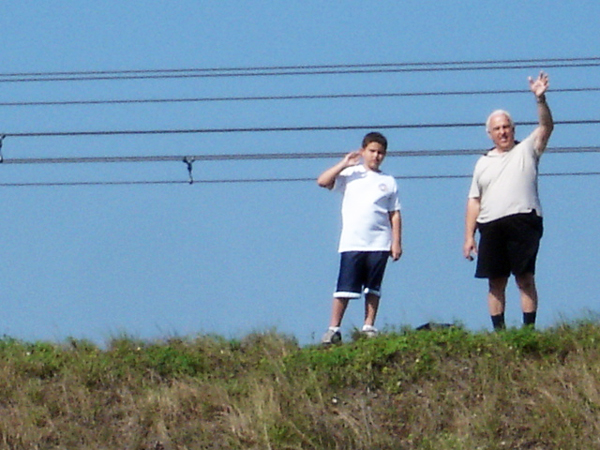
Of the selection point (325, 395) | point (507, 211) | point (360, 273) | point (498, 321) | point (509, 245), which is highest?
point (507, 211)

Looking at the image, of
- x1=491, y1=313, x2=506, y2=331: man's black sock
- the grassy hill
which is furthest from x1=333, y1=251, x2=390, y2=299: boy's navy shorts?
x1=491, y1=313, x2=506, y2=331: man's black sock

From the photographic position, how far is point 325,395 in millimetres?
8680

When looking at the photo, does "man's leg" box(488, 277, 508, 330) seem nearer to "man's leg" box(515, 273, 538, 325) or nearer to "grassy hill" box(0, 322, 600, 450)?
"man's leg" box(515, 273, 538, 325)

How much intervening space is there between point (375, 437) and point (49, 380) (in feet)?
7.89

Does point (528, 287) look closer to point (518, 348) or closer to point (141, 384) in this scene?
point (518, 348)

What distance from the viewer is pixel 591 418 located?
8250 mm

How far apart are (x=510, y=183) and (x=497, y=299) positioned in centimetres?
84

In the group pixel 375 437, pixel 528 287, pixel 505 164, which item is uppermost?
pixel 505 164

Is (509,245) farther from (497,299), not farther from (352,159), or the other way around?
(352,159)

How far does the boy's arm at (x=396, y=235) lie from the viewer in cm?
966

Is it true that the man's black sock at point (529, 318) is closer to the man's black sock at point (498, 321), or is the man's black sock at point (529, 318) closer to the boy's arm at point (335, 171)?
the man's black sock at point (498, 321)

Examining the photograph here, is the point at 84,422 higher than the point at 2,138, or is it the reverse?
the point at 2,138

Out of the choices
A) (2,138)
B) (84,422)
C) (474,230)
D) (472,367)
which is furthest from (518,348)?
(2,138)

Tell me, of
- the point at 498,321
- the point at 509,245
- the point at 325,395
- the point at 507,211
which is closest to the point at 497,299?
the point at 498,321
